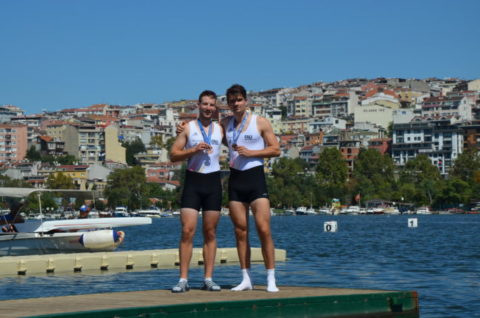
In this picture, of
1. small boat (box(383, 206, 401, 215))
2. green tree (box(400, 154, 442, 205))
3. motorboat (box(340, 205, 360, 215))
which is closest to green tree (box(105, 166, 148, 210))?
motorboat (box(340, 205, 360, 215))

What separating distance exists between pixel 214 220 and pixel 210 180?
1.30ft

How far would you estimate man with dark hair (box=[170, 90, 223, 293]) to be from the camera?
34.2ft

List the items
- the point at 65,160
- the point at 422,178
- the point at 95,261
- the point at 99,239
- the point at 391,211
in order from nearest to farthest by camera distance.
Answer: the point at 95,261, the point at 99,239, the point at 391,211, the point at 422,178, the point at 65,160

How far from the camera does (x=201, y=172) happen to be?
10484 millimetres

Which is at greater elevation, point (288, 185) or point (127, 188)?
point (288, 185)

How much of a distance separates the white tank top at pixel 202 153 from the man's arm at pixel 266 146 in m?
0.25

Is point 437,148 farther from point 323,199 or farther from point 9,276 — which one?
point 9,276

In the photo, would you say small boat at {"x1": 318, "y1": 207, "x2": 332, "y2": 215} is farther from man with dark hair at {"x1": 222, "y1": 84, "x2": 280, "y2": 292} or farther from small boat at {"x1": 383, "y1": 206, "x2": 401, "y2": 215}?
man with dark hair at {"x1": 222, "y1": 84, "x2": 280, "y2": 292}

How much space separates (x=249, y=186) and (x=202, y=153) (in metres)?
0.56

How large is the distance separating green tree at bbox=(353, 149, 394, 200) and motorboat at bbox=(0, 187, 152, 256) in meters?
120

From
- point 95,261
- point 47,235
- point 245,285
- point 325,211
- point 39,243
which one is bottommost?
point 325,211

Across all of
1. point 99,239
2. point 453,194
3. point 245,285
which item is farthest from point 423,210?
point 245,285

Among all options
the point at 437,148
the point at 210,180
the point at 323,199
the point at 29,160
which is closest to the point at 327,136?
the point at 437,148

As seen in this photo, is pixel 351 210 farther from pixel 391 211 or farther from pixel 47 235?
pixel 47 235
